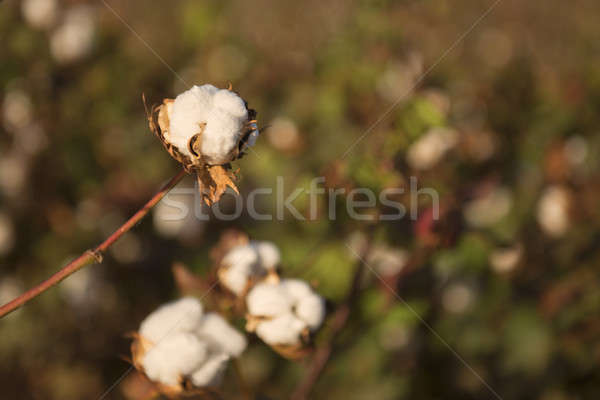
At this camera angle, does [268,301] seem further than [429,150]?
→ No

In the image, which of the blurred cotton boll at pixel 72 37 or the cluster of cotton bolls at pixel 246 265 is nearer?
A: the cluster of cotton bolls at pixel 246 265

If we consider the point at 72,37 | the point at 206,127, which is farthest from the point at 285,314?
the point at 72,37

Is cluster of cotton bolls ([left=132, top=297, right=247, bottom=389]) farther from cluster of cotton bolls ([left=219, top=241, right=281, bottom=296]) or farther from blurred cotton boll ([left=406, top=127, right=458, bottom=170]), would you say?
blurred cotton boll ([left=406, top=127, right=458, bottom=170])

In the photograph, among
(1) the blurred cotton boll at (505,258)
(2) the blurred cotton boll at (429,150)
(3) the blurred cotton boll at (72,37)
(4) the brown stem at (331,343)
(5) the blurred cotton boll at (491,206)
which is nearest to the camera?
(4) the brown stem at (331,343)

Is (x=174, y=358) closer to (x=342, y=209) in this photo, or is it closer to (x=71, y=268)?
(x=71, y=268)

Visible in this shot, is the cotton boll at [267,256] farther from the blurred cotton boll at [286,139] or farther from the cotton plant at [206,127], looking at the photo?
the blurred cotton boll at [286,139]

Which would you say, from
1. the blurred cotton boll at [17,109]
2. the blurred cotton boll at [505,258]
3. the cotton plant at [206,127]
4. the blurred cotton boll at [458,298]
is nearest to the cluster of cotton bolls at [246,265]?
the cotton plant at [206,127]

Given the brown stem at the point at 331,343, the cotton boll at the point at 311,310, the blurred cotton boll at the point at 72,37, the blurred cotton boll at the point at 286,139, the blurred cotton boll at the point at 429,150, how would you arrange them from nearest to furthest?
the cotton boll at the point at 311,310, the brown stem at the point at 331,343, the blurred cotton boll at the point at 429,150, the blurred cotton boll at the point at 72,37, the blurred cotton boll at the point at 286,139
